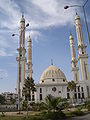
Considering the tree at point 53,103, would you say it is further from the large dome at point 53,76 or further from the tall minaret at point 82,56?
the large dome at point 53,76

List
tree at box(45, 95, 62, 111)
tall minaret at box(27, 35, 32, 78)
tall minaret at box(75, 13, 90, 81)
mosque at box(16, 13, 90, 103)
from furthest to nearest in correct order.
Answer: tall minaret at box(27, 35, 32, 78) → tall minaret at box(75, 13, 90, 81) → mosque at box(16, 13, 90, 103) → tree at box(45, 95, 62, 111)

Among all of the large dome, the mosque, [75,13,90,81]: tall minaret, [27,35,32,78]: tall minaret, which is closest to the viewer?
the mosque

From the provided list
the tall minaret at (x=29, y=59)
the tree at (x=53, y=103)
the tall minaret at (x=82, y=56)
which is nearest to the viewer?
the tree at (x=53, y=103)

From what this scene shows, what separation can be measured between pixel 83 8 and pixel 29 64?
2750 inches

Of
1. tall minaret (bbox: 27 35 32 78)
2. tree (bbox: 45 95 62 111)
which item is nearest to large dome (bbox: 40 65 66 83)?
tall minaret (bbox: 27 35 32 78)

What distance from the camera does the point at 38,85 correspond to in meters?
74.4

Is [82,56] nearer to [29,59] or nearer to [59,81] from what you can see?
[59,81]

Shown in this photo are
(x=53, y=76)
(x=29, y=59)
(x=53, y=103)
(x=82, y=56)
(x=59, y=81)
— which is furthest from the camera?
(x=29, y=59)

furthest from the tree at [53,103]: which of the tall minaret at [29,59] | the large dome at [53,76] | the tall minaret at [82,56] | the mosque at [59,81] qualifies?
the tall minaret at [29,59]

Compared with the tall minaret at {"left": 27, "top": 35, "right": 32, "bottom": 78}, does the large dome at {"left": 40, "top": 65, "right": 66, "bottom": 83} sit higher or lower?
lower

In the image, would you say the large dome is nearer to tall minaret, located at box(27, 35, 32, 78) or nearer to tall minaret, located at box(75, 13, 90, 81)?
tall minaret, located at box(27, 35, 32, 78)

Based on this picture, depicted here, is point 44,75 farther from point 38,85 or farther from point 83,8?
point 83,8

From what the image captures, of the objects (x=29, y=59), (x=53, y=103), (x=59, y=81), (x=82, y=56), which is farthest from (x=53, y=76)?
A: (x=53, y=103)

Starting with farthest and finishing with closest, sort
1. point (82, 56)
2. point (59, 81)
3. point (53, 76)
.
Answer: point (53, 76) < point (59, 81) < point (82, 56)
